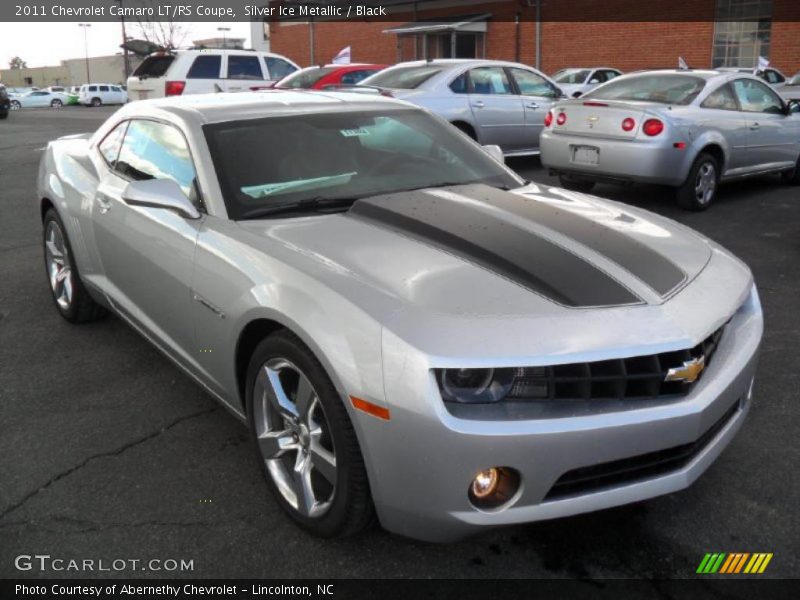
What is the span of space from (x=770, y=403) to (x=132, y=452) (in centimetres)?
287

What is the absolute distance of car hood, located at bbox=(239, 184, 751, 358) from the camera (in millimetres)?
2275

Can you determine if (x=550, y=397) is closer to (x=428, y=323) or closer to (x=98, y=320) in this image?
(x=428, y=323)

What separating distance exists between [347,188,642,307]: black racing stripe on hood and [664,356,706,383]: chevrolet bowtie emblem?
0.25m

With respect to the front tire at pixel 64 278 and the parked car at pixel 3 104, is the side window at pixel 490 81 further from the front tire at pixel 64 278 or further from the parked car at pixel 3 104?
the parked car at pixel 3 104

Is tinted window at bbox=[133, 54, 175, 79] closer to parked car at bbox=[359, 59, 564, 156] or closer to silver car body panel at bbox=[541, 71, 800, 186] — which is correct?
parked car at bbox=[359, 59, 564, 156]

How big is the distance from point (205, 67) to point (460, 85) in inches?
273

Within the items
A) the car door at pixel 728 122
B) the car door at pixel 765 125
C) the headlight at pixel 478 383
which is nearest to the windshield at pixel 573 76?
the car door at pixel 765 125

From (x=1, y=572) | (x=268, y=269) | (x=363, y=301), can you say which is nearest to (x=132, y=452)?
(x=1, y=572)

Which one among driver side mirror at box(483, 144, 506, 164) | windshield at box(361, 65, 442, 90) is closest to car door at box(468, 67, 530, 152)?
windshield at box(361, 65, 442, 90)

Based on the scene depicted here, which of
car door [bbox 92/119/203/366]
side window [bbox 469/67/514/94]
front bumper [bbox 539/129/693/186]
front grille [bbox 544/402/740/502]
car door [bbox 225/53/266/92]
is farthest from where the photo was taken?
car door [bbox 225/53/266/92]

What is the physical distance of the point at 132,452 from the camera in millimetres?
3186

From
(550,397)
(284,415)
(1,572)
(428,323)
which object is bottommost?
(1,572)

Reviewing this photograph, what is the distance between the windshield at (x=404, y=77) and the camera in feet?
32.8

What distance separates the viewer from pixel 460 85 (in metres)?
10.0
